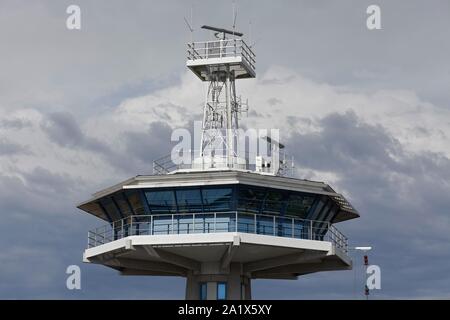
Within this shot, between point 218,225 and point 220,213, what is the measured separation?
671mm

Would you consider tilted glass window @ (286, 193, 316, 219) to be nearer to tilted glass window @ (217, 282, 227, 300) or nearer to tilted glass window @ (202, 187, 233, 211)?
tilted glass window @ (202, 187, 233, 211)

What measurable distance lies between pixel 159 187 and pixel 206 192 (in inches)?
102

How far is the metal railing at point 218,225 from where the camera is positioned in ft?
175

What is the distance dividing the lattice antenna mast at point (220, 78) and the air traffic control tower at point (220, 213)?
0.20 ft

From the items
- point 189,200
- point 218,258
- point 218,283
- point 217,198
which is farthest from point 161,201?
point 218,283

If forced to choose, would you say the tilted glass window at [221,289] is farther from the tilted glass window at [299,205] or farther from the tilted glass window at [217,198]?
the tilted glass window at [299,205]

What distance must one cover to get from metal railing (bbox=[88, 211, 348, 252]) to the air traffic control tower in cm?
6

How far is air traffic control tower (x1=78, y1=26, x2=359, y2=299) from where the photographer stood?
52844 millimetres

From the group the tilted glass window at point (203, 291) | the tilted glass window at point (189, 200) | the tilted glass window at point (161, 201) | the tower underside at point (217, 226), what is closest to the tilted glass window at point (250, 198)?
the tower underside at point (217, 226)

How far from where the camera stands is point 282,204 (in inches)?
2146

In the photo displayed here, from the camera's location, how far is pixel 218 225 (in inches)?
2100
